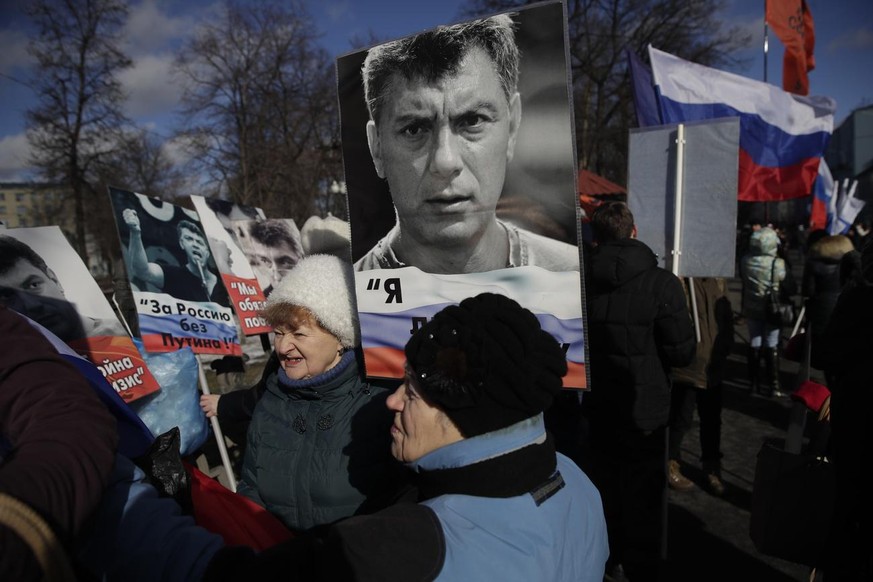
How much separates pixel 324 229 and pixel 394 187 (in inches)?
43.1

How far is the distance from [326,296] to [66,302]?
1.57 m

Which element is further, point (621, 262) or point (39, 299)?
point (621, 262)

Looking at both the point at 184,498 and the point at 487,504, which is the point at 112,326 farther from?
the point at 487,504

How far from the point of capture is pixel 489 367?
3.65ft

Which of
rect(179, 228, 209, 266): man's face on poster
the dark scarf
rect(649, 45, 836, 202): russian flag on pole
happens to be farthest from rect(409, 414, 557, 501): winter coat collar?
rect(649, 45, 836, 202): russian flag on pole

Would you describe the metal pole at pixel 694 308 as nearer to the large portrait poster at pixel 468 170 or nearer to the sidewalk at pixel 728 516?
the sidewalk at pixel 728 516

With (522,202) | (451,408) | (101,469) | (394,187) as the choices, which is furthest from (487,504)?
(394,187)

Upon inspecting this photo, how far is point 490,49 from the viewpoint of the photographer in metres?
1.64

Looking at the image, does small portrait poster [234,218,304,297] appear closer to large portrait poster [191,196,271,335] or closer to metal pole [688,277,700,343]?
large portrait poster [191,196,271,335]

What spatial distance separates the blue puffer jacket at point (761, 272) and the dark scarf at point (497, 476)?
5.88 m

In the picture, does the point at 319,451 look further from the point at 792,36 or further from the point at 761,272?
the point at 792,36

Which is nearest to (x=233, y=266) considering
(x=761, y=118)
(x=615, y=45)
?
(x=761, y=118)

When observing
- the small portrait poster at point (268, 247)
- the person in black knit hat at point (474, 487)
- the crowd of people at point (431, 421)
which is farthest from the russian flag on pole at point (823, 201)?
the person in black knit hat at point (474, 487)

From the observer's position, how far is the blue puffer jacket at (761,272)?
5922mm
